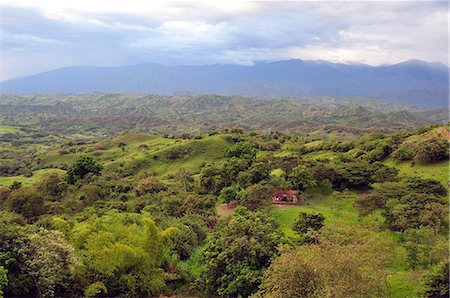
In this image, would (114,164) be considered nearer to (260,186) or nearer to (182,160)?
(182,160)

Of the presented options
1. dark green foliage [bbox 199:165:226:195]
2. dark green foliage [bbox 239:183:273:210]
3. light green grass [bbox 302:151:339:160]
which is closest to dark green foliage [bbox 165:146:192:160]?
light green grass [bbox 302:151:339:160]

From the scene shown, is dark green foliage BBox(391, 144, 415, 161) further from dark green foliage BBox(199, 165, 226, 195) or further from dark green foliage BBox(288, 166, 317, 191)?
dark green foliage BBox(199, 165, 226, 195)

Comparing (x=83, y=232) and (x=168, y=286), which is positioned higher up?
(x=83, y=232)

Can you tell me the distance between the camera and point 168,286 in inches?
1019

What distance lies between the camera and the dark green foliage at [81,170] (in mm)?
56781

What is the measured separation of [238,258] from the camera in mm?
24859

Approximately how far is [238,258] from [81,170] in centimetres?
3944

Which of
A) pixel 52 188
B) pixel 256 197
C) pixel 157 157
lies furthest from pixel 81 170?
pixel 256 197

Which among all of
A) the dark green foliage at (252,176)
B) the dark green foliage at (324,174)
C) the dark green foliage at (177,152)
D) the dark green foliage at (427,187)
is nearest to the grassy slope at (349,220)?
the dark green foliage at (324,174)

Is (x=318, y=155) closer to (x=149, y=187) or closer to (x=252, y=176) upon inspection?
(x=252, y=176)

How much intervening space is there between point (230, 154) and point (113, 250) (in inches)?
1586

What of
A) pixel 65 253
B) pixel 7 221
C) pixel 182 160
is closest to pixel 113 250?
pixel 65 253

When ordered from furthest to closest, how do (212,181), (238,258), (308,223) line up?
(212,181) → (308,223) → (238,258)

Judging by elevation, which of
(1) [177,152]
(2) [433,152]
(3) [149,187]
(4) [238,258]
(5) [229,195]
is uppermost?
(2) [433,152]
